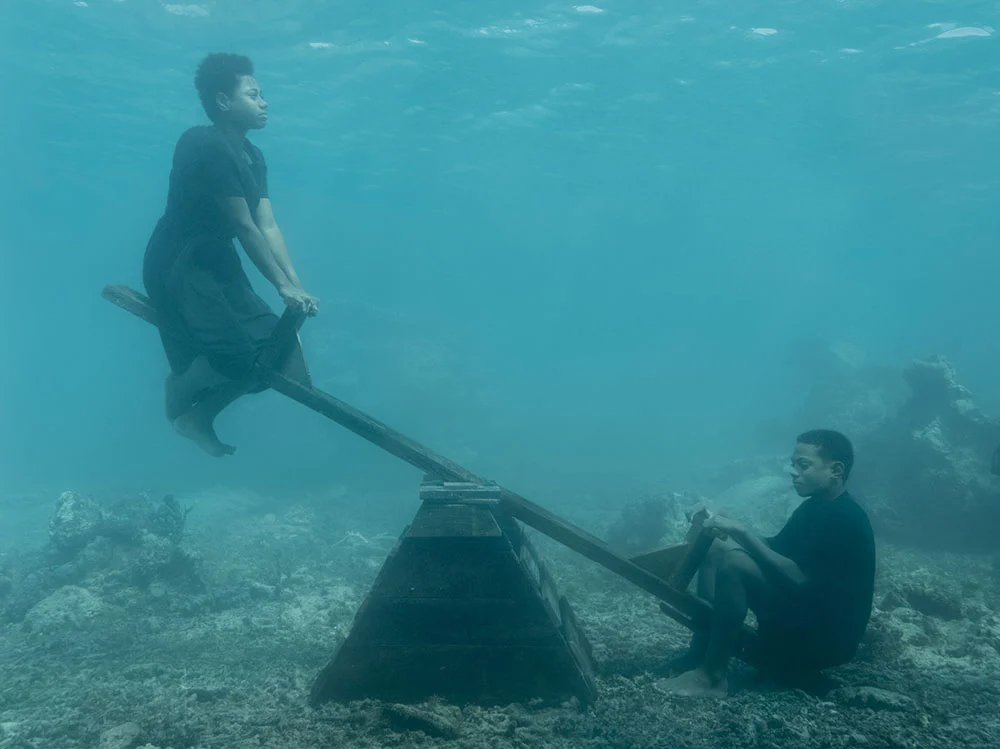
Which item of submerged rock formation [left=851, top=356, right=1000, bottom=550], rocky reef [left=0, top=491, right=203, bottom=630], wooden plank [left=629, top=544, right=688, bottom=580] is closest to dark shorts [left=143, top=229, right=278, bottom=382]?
wooden plank [left=629, top=544, right=688, bottom=580]

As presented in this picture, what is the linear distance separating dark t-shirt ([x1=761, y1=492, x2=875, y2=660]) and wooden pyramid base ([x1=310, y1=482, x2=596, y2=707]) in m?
1.57

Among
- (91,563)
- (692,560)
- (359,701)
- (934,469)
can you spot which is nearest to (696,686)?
(692,560)

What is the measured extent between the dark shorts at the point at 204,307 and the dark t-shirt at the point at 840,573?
153 inches

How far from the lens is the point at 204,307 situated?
405 centimetres

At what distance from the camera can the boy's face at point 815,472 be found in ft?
13.5

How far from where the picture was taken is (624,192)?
54469 mm

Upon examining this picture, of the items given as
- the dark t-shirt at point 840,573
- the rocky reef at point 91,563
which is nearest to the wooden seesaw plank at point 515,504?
the dark t-shirt at point 840,573

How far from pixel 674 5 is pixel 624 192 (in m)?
32.8

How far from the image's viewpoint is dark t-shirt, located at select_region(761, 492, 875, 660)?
383 centimetres

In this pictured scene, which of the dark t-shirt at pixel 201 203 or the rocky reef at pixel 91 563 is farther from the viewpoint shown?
the rocky reef at pixel 91 563

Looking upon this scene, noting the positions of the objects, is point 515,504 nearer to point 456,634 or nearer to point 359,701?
point 456,634

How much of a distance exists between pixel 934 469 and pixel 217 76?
12.8 meters

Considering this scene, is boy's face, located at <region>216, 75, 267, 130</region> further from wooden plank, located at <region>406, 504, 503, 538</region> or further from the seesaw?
wooden plank, located at <region>406, 504, 503, 538</region>

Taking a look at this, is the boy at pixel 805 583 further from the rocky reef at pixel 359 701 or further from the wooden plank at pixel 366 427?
the wooden plank at pixel 366 427
